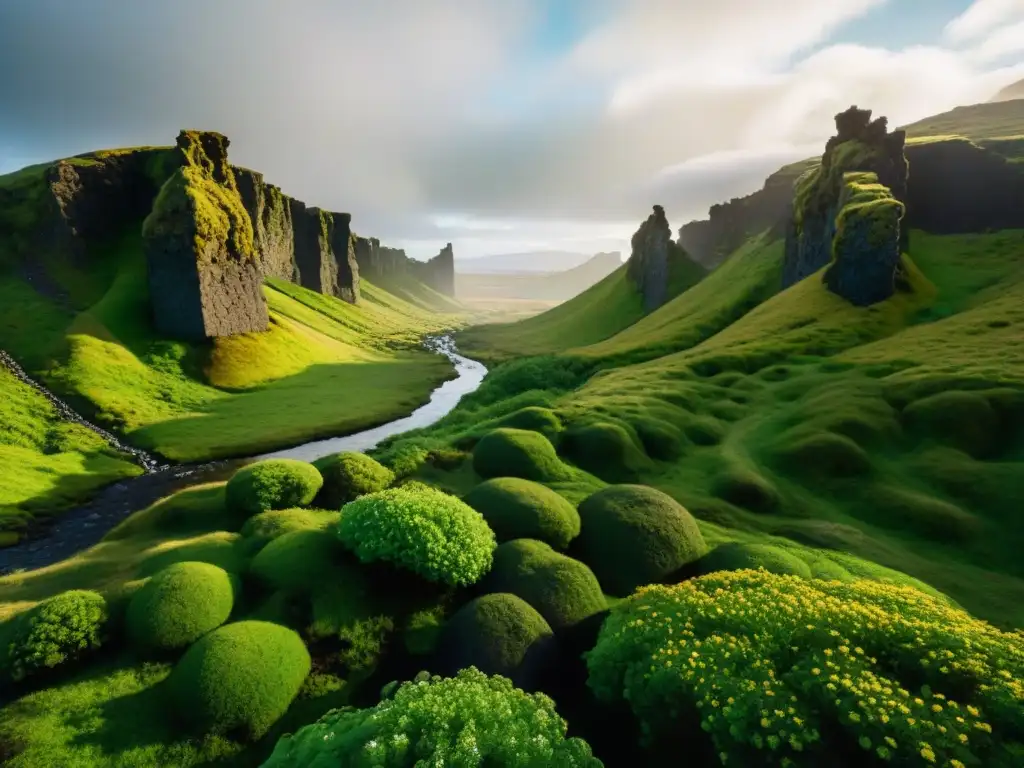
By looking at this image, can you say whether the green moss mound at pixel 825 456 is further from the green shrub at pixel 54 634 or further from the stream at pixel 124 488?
the green shrub at pixel 54 634

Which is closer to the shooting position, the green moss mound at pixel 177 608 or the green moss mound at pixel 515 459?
the green moss mound at pixel 177 608

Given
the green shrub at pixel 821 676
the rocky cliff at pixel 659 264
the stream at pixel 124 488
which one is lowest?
the stream at pixel 124 488

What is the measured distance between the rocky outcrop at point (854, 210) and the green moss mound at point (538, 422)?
50.1 metres

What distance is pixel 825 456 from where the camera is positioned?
33875mm

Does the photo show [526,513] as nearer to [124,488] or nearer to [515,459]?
[515,459]

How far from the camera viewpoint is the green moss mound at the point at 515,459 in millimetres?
28641

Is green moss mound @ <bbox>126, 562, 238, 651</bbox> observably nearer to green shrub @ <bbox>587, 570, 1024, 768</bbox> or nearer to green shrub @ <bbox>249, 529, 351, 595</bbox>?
green shrub @ <bbox>249, 529, 351, 595</bbox>

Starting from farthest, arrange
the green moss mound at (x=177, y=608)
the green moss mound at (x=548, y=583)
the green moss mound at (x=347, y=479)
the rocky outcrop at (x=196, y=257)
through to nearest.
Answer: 1. the rocky outcrop at (x=196, y=257)
2. the green moss mound at (x=347, y=479)
3. the green moss mound at (x=548, y=583)
4. the green moss mound at (x=177, y=608)

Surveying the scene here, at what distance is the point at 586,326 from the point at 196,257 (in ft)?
325

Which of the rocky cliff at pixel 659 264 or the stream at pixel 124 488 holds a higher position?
the rocky cliff at pixel 659 264

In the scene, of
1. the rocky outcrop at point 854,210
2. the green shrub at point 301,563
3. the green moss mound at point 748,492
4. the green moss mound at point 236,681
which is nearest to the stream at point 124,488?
the green shrub at point 301,563

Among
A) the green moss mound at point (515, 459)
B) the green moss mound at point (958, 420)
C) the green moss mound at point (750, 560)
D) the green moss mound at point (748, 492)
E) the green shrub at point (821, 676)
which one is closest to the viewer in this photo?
the green shrub at point (821, 676)

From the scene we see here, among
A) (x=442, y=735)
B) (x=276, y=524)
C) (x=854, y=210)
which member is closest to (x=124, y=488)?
(x=276, y=524)

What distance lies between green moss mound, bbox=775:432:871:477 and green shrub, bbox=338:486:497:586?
24.8 m
